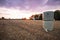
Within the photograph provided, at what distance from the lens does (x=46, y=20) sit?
8359mm

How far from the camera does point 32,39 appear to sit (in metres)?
6.89

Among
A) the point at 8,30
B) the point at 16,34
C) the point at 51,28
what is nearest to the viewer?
the point at 16,34

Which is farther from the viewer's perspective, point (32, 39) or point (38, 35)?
point (38, 35)

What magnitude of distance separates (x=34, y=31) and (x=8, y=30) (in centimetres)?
178

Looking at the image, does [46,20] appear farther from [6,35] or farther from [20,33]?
[6,35]

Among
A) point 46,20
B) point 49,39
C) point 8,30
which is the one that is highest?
point 46,20

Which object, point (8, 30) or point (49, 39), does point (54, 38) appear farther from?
point (8, 30)

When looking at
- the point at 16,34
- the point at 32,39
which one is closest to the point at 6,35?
the point at 16,34

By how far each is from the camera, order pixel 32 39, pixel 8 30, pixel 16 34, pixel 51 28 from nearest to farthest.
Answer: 1. pixel 32 39
2. pixel 16 34
3. pixel 8 30
4. pixel 51 28

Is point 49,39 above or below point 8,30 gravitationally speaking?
below

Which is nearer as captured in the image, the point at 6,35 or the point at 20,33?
the point at 6,35

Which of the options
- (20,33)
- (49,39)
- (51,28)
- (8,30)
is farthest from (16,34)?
(51,28)

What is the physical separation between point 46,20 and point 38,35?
146 cm

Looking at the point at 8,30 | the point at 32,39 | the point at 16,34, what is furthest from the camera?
the point at 8,30
